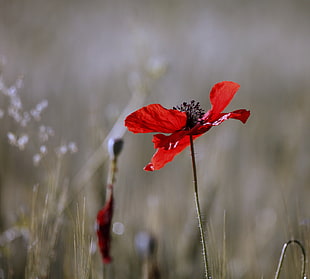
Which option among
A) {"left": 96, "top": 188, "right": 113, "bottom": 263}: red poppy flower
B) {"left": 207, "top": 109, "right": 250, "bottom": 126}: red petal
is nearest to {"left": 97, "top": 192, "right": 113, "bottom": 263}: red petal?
{"left": 96, "top": 188, "right": 113, "bottom": 263}: red poppy flower

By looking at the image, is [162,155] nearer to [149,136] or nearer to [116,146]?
[116,146]

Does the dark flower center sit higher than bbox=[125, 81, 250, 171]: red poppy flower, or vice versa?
the dark flower center

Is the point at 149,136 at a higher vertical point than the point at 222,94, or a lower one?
higher

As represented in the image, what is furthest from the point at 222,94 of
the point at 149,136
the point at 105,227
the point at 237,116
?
the point at 149,136

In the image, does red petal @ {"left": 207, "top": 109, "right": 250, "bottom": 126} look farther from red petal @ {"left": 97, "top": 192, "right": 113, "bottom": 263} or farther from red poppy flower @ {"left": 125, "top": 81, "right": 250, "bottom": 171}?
red petal @ {"left": 97, "top": 192, "right": 113, "bottom": 263}

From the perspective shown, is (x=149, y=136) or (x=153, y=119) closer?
(x=153, y=119)

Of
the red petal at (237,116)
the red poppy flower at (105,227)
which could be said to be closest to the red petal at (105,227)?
the red poppy flower at (105,227)
